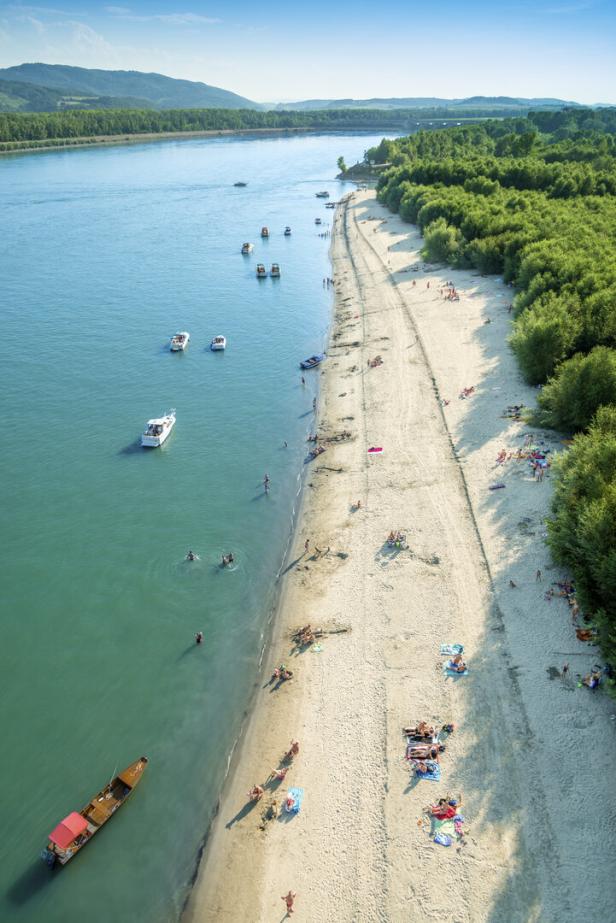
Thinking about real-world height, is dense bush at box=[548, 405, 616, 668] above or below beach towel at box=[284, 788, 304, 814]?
above

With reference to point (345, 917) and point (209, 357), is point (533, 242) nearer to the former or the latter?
point (209, 357)

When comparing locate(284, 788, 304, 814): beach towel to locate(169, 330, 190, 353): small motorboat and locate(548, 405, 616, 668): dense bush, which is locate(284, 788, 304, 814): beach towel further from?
locate(169, 330, 190, 353): small motorboat

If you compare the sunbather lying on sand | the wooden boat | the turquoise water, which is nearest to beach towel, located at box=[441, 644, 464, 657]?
the sunbather lying on sand

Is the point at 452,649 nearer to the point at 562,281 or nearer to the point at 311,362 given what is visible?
the point at 311,362

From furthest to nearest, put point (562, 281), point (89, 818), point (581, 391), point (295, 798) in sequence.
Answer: point (562, 281)
point (581, 391)
point (295, 798)
point (89, 818)

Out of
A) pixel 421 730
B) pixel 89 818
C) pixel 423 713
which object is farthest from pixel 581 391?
pixel 89 818

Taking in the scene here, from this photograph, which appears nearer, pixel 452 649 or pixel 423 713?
pixel 423 713

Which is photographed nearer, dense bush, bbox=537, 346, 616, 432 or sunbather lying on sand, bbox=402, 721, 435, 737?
sunbather lying on sand, bbox=402, 721, 435, 737
